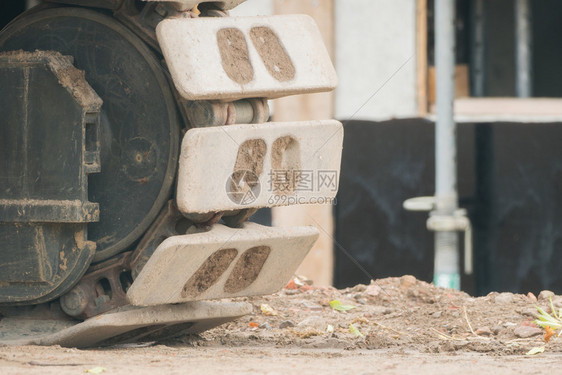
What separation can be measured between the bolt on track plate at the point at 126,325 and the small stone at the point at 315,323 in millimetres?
507

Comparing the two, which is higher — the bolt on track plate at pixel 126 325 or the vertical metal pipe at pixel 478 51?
the vertical metal pipe at pixel 478 51

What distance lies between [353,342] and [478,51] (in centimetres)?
480

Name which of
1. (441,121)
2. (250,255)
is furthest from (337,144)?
(441,121)

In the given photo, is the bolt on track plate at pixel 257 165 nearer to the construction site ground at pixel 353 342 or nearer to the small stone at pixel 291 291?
the construction site ground at pixel 353 342

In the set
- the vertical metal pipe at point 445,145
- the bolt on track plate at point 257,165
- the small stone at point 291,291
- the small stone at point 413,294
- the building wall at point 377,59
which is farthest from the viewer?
the building wall at point 377,59

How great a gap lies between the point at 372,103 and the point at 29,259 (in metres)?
3.38

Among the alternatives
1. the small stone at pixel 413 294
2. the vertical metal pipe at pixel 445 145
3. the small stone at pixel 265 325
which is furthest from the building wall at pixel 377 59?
the small stone at pixel 265 325

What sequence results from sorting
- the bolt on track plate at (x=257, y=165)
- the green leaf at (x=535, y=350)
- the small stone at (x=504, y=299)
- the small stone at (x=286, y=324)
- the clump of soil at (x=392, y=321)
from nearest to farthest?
the bolt on track plate at (x=257, y=165) < the green leaf at (x=535, y=350) < the clump of soil at (x=392, y=321) < the small stone at (x=286, y=324) < the small stone at (x=504, y=299)

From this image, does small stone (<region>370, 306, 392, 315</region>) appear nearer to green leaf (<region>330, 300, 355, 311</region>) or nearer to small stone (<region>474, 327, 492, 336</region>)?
green leaf (<region>330, 300, 355, 311</region>)

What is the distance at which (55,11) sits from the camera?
214 inches

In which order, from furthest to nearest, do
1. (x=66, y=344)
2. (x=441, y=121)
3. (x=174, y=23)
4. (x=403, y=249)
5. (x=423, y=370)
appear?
(x=403, y=249) < (x=441, y=121) < (x=66, y=344) < (x=174, y=23) < (x=423, y=370)

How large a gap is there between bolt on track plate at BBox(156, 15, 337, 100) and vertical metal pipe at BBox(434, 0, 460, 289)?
234 centimetres

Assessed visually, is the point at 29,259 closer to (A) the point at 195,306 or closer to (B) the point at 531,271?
(A) the point at 195,306

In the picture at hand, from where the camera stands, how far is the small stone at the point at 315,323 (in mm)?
6062
